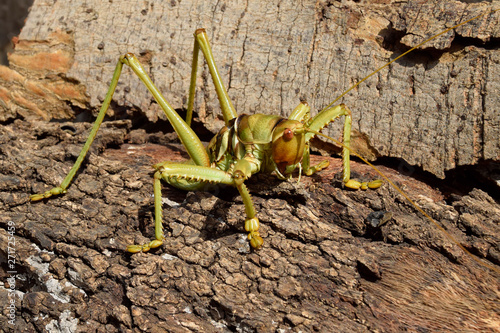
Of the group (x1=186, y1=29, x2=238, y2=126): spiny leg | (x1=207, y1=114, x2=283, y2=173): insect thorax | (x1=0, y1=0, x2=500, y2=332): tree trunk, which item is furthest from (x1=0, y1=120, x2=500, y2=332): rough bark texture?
(x1=186, y1=29, x2=238, y2=126): spiny leg

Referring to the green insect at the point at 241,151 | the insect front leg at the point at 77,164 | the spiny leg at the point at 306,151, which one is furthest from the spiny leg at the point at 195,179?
the insect front leg at the point at 77,164

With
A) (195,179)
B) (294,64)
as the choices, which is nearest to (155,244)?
(195,179)

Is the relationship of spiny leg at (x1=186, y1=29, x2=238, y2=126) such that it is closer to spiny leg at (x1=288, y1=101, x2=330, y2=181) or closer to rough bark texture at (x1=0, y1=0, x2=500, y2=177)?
rough bark texture at (x1=0, y1=0, x2=500, y2=177)

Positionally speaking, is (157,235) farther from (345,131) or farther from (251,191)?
(345,131)

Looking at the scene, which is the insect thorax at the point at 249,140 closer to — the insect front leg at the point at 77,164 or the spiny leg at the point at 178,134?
the spiny leg at the point at 178,134

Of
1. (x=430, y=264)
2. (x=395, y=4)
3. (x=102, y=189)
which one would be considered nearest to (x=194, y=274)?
(x=102, y=189)

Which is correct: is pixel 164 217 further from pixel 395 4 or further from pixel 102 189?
pixel 395 4
